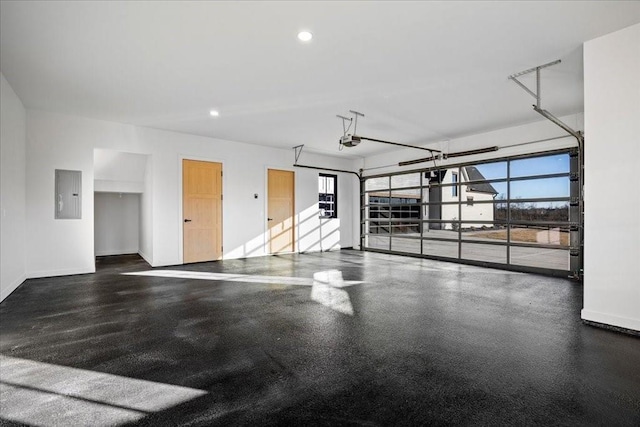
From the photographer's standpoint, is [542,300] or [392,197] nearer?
[542,300]

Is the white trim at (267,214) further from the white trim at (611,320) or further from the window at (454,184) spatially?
the white trim at (611,320)

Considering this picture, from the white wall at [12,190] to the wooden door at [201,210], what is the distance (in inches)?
104

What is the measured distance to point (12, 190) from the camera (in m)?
4.66

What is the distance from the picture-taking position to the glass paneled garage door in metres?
5.92

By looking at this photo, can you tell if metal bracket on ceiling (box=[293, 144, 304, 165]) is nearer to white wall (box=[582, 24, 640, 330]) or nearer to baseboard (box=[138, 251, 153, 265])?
baseboard (box=[138, 251, 153, 265])

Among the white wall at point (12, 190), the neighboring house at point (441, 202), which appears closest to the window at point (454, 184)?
the neighboring house at point (441, 202)

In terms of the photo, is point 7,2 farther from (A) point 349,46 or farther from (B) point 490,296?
(B) point 490,296

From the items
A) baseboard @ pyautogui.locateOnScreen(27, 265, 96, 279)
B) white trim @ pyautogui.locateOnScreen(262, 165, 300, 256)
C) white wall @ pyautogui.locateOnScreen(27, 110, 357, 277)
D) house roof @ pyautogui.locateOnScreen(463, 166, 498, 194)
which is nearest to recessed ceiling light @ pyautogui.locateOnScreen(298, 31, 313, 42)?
white wall @ pyautogui.locateOnScreen(27, 110, 357, 277)

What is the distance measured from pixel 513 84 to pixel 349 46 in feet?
8.56

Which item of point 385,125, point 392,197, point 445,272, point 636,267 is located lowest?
point 445,272

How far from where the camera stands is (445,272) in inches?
244

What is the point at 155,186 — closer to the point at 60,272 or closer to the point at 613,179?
the point at 60,272

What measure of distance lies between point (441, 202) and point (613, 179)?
4.67 metres

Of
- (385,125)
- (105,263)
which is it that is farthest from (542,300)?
(105,263)
